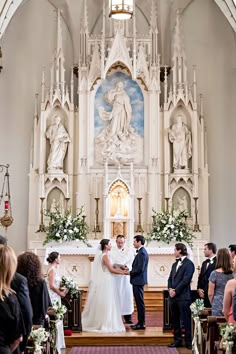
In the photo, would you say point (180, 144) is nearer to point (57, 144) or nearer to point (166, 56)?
point (166, 56)

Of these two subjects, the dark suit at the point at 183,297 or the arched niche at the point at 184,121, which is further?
the arched niche at the point at 184,121

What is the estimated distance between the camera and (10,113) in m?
17.8

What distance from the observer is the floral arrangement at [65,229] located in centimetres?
1482

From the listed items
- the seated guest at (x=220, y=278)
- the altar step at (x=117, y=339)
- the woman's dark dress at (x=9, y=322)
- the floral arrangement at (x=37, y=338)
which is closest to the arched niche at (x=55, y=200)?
the altar step at (x=117, y=339)

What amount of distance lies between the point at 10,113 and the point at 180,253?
9737mm

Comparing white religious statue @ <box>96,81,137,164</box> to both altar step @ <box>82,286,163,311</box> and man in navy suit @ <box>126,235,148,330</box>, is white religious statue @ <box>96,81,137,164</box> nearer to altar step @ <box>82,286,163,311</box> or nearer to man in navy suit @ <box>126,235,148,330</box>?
altar step @ <box>82,286,163,311</box>

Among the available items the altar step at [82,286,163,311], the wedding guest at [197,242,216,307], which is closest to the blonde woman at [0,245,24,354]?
the wedding guest at [197,242,216,307]

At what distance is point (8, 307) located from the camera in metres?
4.16

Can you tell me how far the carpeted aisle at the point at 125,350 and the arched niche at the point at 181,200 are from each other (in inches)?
277

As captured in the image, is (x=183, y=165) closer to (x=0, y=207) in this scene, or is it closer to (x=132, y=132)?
(x=132, y=132)

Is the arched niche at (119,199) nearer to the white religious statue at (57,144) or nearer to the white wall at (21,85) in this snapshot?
the white religious statue at (57,144)

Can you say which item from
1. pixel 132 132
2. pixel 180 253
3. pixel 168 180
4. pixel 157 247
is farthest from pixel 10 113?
pixel 180 253

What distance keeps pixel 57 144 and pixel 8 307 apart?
12475 mm

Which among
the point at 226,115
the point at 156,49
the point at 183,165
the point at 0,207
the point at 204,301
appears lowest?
the point at 204,301
